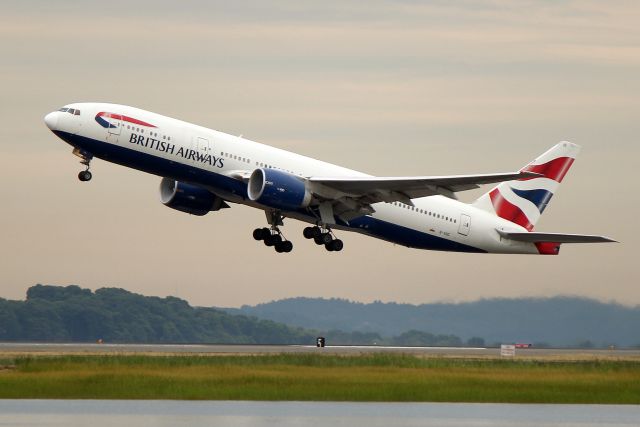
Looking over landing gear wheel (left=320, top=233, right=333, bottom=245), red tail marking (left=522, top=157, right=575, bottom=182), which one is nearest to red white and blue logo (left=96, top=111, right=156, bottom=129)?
landing gear wheel (left=320, top=233, right=333, bottom=245)

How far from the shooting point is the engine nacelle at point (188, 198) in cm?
6688

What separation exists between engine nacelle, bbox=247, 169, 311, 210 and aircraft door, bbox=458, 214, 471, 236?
10866mm

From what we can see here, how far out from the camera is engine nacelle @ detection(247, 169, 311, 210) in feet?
198

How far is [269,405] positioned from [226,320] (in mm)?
70303

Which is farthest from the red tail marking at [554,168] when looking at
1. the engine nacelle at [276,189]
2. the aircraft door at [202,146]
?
the aircraft door at [202,146]

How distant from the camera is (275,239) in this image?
6788cm

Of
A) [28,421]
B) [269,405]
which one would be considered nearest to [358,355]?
[269,405]

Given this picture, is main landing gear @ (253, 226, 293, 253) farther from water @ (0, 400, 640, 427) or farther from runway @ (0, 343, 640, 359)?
water @ (0, 400, 640, 427)

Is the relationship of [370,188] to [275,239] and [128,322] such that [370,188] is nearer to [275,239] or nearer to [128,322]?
[275,239]

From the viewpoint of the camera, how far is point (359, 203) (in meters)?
64.8

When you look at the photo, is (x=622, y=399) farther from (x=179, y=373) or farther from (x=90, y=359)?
(x=90, y=359)

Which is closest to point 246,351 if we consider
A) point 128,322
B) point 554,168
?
point 554,168

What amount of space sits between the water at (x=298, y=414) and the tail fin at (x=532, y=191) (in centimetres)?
2831

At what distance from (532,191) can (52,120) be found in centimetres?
2660
